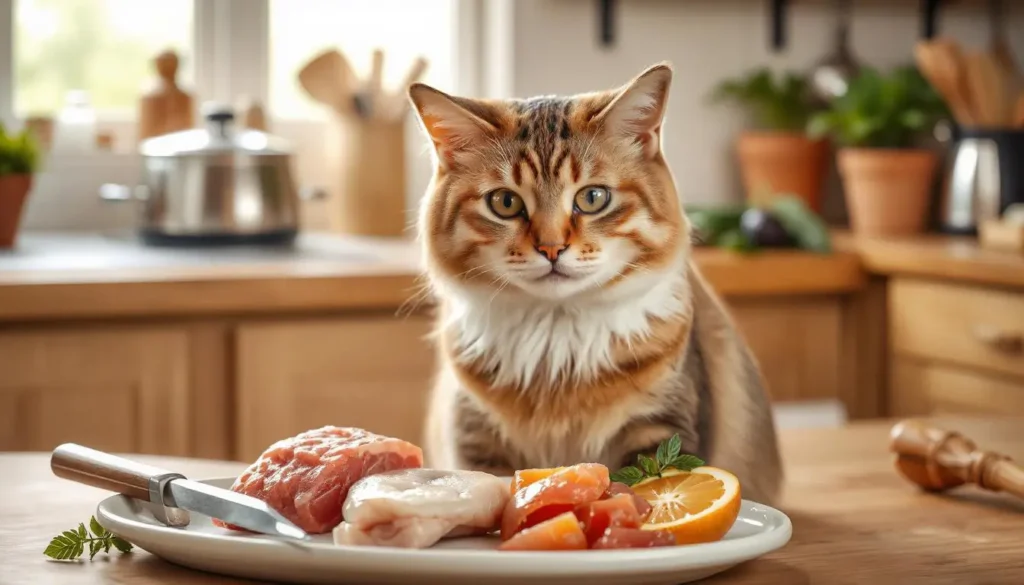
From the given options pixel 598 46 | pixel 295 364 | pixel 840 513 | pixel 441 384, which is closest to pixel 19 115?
pixel 295 364

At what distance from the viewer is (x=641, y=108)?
1.22 m

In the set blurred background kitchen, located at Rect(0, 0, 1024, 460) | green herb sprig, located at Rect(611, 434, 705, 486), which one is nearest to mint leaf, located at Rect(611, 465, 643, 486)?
green herb sprig, located at Rect(611, 434, 705, 486)

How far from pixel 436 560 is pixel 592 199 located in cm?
45

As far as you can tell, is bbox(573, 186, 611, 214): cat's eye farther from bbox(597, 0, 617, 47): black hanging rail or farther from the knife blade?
bbox(597, 0, 617, 47): black hanging rail

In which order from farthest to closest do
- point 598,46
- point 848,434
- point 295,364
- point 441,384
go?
point 598,46
point 295,364
point 848,434
point 441,384

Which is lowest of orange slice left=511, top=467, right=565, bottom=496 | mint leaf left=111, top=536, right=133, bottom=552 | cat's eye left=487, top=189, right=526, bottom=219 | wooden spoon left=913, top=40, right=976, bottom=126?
mint leaf left=111, top=536, right=133, bottom=552

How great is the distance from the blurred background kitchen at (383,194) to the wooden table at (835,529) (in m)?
0.99

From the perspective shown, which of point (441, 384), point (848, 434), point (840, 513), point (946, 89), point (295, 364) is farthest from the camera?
point (946, 89)

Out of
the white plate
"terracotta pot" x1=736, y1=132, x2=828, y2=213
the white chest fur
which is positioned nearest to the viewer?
the white plate

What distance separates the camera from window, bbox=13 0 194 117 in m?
3.06

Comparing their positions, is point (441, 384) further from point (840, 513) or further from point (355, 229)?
point (355, 229)

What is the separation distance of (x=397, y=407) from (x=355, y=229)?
0.71 meters

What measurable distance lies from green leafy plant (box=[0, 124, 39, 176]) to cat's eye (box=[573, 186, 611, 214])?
1.82 meters

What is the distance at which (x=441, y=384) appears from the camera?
4.79 feet
